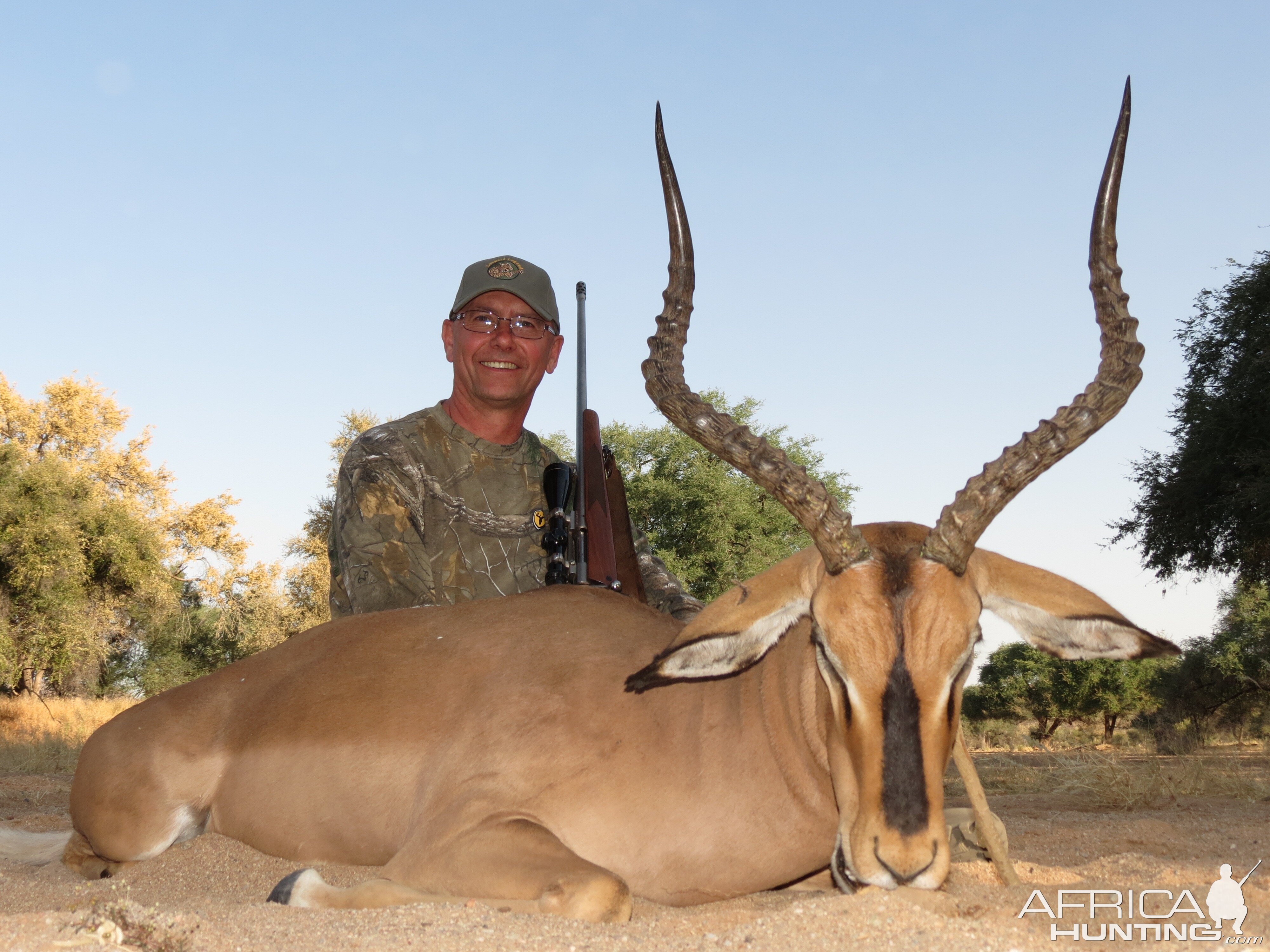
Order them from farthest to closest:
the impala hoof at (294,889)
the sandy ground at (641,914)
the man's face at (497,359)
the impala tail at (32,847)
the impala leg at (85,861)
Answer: the man's face at (497,359) < the impala tail at (32,847) < the impala leg at (85,861) < the impala hoof at (294,889) < the sandy ground at (641,914)

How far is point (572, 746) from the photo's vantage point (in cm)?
405

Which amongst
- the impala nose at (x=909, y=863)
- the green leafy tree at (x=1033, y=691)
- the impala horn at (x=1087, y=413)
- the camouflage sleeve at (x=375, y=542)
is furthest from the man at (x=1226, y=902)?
the green leafy tree at (x=1033, y=691)

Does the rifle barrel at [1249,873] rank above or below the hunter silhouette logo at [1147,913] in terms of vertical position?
below

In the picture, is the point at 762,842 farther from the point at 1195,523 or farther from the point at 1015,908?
the point at 1195,523

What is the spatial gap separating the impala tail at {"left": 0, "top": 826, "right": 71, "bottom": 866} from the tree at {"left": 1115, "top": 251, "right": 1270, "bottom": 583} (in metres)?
15.0

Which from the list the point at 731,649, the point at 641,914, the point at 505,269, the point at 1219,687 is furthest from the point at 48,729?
the point at 1219,687

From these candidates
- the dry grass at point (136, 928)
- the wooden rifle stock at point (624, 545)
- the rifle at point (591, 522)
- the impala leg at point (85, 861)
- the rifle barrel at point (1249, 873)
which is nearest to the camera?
the dry grass at point (136, 928)

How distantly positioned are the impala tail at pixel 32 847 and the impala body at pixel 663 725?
1.42 ft

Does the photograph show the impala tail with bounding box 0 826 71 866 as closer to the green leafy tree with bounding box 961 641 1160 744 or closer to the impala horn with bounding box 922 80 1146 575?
the impala horn with bounding box 922 80 1146 575

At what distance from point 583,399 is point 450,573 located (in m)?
1.63

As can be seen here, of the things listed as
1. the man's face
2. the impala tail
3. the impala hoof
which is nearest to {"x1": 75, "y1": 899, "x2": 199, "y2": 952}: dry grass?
the impala hoof

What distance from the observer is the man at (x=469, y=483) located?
6.31m

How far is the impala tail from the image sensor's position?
5.45m

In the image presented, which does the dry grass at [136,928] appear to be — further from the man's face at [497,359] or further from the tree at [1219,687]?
the tree at [1219,687]
